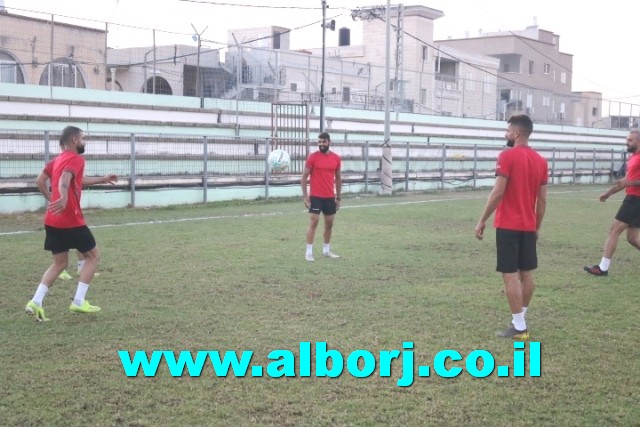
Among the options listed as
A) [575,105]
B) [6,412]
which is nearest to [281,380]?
[6,412]

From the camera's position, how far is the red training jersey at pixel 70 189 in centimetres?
758

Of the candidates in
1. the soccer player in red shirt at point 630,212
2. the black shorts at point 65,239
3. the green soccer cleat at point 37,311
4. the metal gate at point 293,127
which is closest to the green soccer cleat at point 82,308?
the green soccer cleat at point 37,311

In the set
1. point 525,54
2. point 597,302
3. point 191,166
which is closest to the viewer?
point 597,302

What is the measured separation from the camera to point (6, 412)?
5.07 meters

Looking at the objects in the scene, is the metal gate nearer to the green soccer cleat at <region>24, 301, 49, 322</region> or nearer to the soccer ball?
the soccer ball

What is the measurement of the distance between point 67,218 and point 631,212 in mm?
7187

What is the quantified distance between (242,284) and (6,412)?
15.6 feet

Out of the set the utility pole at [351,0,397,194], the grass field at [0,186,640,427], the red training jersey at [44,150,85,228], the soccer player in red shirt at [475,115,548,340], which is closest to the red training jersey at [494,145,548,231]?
the soccer player in red shirt at [475,115,548,340]

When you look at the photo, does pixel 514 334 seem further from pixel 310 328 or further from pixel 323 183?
pixel 323 183

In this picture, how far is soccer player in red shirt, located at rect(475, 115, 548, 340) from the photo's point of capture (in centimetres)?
708

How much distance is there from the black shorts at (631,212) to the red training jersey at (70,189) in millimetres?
7025

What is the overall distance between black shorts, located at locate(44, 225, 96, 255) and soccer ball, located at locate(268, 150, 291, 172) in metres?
16.4

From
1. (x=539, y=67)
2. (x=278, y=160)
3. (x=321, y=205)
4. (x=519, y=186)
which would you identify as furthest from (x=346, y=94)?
(x=539, y=67)

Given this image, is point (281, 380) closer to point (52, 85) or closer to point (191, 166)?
point (191, 166)
